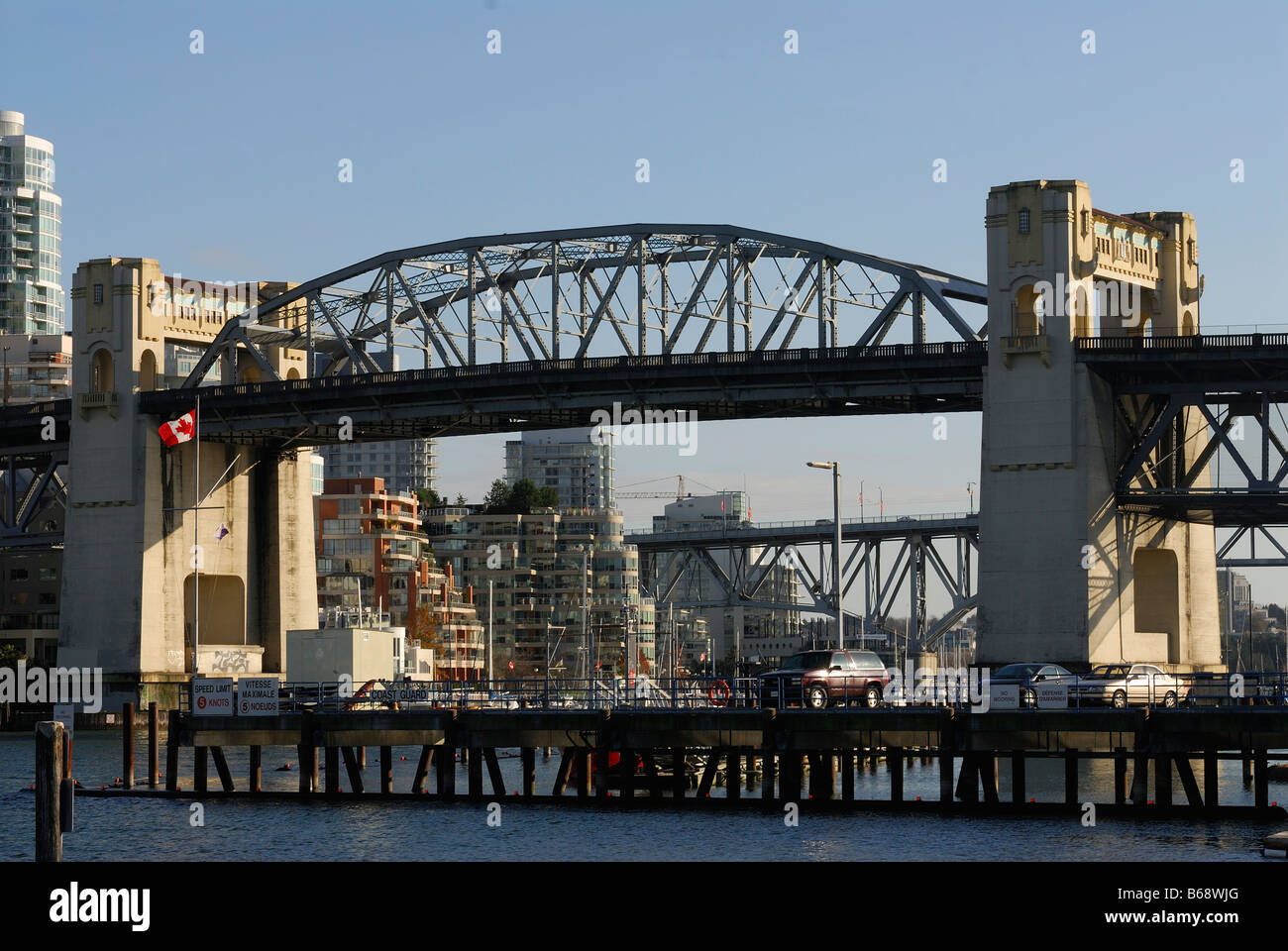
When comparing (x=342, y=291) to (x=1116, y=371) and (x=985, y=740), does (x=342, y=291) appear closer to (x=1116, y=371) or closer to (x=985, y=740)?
(x=1116, y=371)

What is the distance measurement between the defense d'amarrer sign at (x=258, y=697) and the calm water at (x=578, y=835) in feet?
10.5

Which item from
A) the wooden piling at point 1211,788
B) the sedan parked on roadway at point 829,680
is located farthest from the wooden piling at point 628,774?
the wooden piling at point 1211,788

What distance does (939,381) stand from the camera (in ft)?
345

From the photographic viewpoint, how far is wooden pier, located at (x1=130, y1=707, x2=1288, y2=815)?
2327 inches

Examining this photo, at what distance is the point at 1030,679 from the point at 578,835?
1769cm

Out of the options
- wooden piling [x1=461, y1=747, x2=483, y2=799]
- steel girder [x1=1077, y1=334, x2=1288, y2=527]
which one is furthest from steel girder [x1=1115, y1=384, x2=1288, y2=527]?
wooden piling [x1=461, y1=747, x2=483, y2=799]

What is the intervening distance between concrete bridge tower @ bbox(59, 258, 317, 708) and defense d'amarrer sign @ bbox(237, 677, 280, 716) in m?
53.3

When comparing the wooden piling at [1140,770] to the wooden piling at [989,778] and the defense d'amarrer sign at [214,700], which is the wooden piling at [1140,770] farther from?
the defense d'amarrer sign at [214,700]

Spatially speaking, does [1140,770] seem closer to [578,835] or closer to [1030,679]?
[1030,679]

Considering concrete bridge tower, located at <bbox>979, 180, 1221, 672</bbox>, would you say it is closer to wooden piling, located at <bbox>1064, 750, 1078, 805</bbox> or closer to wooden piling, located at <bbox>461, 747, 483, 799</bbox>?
wooden piling, located at <bbox>1064, 750, 1078, 805</bbox>

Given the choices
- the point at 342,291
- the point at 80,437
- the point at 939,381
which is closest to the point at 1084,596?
the point at 939,381

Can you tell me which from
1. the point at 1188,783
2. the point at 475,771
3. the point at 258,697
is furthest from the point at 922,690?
the point at 258,697

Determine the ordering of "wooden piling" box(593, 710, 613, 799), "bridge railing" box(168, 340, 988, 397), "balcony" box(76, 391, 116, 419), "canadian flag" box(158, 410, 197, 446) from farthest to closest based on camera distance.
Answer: "balcony" box(76, 391, 116, 419) → "canadian flag" box(158, 410, 197, 446) → "bridge railing" box(168, 340, 988, 397) → "wooden piling" box(593, 710, 613, 799)
